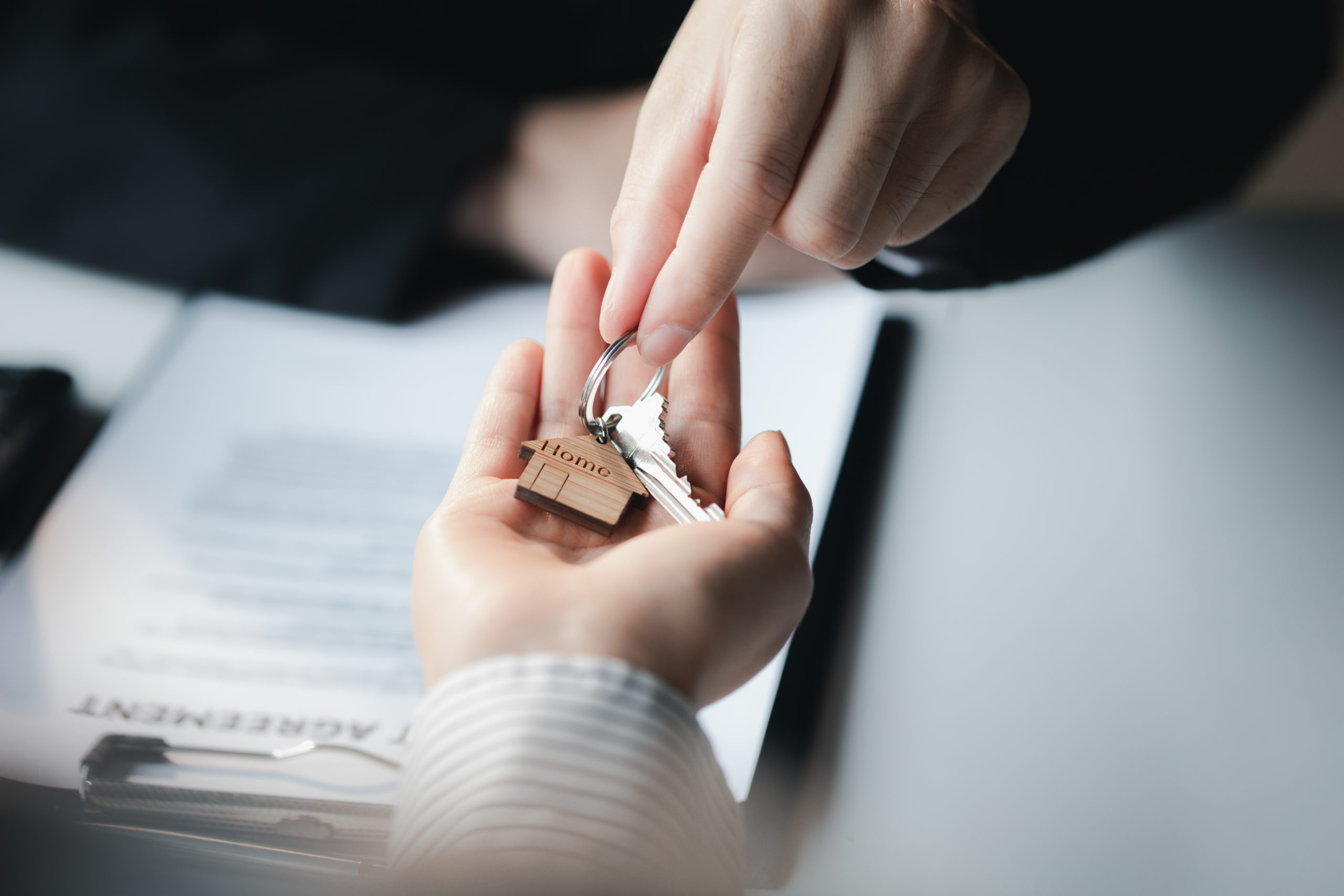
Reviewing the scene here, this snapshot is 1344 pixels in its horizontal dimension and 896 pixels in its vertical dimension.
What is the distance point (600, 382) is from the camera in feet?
2.10

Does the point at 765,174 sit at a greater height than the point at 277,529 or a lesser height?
greater

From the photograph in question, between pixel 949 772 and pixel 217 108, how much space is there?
123cm

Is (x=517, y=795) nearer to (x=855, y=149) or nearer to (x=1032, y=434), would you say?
(x=855, y=149)

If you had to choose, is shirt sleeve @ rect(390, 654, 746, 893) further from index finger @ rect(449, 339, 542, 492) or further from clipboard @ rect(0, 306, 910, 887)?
index finger @ rect(449, 339, 542, 492)

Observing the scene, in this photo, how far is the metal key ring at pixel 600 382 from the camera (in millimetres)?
626

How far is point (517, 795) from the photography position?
38 centimetres

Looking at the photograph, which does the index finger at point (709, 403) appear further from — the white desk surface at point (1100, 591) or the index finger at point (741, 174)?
the white desk surface at point (1100, 591)

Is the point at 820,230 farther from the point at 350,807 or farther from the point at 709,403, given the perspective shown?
the point at 350,807

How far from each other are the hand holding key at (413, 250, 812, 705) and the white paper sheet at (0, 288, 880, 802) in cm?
11

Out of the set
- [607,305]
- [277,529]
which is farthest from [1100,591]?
[277,529]

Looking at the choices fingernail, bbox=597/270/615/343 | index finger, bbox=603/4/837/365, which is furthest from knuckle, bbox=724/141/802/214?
fingernail, bbox=597/270/615/343

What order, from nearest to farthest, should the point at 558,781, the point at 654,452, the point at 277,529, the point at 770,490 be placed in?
the point at 558,781, the point at 770,490, the point at 654,452, the point at 277,529

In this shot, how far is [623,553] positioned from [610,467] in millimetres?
148

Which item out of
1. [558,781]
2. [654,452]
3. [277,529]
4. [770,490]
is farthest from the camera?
[277,529]
